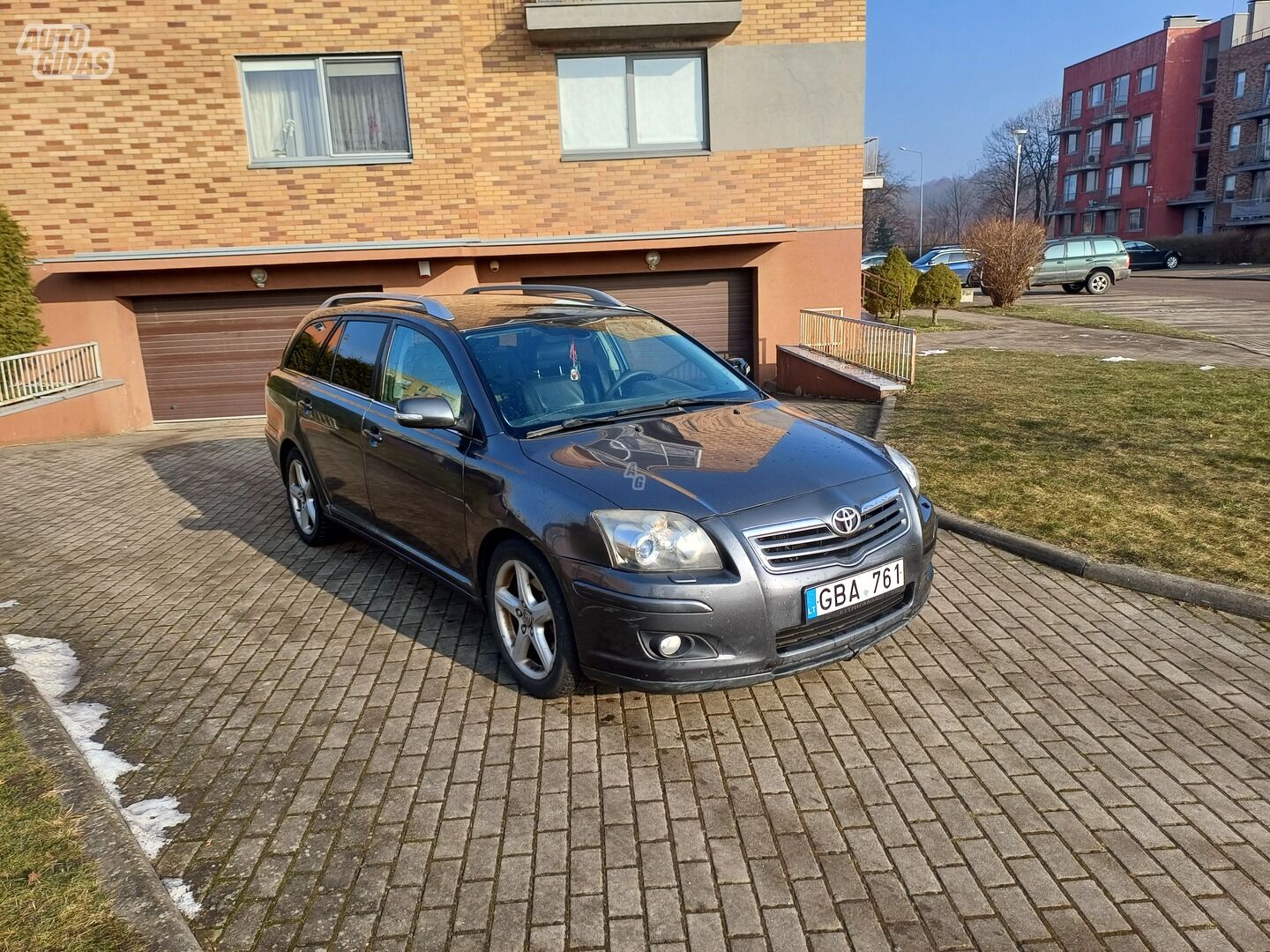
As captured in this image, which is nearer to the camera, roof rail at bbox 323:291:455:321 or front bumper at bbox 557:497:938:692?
front bumper at bbox 557:497:938:692

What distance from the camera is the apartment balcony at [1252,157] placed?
53312 mm

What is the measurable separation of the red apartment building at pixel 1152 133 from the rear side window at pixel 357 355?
224ft

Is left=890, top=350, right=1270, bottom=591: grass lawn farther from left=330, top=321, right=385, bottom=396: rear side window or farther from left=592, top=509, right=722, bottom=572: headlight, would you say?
left=330, top=321, right=385, bottom=396: rear side window

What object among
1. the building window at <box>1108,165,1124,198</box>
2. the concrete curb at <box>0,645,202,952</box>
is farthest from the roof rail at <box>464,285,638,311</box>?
the building window at <box>1108,165,1124,198</box>

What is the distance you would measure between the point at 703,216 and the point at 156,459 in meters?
8.39

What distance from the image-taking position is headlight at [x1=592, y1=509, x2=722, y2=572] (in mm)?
3562

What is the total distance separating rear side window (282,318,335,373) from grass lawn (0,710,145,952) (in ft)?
11.5

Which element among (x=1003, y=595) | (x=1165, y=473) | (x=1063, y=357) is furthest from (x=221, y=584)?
(x=1063, y=357)

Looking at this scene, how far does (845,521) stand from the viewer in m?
3.76

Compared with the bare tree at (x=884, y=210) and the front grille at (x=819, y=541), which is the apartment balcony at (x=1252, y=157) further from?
the front grille at (x=819, y=541)

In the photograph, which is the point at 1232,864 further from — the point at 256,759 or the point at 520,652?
the point at 256,759

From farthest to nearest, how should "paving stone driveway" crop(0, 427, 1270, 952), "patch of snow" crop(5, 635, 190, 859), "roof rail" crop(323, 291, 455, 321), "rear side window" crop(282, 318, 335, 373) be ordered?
"rear side window" crop(282, 318, 335, 373)
"roof rail" crop(323, 291, 455, 321)
"patch of snow" crop(5, 635, 190, 859)
"paving stone driveway" crop(0, 427, 1270, 952)

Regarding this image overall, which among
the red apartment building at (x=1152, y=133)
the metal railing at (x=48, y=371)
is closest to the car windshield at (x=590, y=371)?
the metal railing at (x=48, y=371)

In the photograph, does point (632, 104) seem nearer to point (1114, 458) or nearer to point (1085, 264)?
point (1114, 458)
